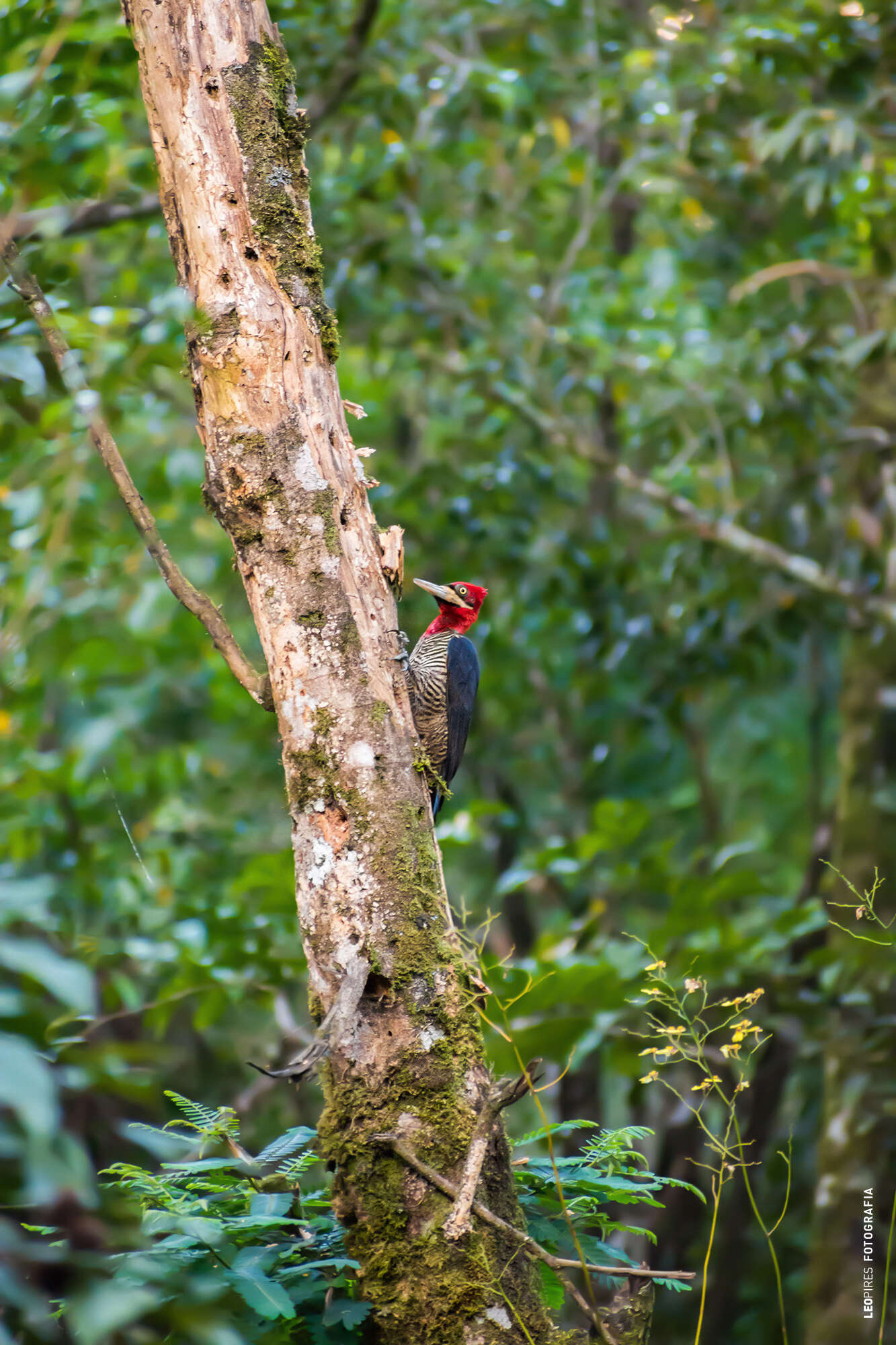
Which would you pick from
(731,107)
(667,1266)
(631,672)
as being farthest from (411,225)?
(667,1266)

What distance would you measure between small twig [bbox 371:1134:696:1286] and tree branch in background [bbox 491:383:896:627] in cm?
339

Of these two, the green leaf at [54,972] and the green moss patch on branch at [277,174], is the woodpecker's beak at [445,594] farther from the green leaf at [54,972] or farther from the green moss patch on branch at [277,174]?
the green leaf at [54,972]

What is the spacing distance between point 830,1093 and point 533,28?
5.16 m

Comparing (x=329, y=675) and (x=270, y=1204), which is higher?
(x=329, y=675)

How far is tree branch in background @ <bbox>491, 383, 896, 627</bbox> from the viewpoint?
4375 mm

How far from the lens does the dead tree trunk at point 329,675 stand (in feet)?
5.05

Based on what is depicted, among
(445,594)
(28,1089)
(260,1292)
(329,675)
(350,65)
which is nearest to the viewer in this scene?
(28,1089)

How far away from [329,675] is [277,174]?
101 cm

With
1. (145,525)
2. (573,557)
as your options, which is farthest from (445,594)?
(145,525)

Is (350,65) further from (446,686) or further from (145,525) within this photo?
(145,525)

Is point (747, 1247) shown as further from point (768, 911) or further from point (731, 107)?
point (731, 107)

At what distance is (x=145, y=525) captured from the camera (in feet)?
6.48

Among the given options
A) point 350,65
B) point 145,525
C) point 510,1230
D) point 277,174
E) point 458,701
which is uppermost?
point 350,65

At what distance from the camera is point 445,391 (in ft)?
18.1
